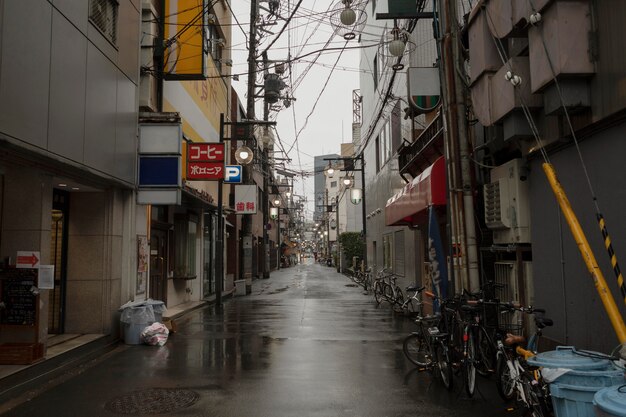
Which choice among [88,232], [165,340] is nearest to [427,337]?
[165,340]

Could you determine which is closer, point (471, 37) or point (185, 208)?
point (471, 37)

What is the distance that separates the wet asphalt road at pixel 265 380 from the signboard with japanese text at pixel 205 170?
5.09m

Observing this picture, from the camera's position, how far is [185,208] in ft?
56.6

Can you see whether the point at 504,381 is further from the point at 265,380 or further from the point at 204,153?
the point at 204,153

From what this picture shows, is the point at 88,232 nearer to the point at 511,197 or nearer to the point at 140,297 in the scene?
the point at 140,297

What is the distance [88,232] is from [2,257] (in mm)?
Answer: 2406

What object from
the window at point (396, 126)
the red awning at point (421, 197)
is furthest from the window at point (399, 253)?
the window at point (396, 126)

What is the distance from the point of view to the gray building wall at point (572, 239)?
6.16 m

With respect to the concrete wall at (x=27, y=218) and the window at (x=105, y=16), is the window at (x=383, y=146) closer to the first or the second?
the window at (x=105, y=16)

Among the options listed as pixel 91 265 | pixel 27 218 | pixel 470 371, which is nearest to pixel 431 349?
pixel 470 371

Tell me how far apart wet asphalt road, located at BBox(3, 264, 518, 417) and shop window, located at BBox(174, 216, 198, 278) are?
4474 mm

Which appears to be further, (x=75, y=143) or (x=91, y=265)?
(x=91, y=265)

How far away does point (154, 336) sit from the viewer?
10406 millimetres

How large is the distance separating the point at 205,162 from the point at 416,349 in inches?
375
